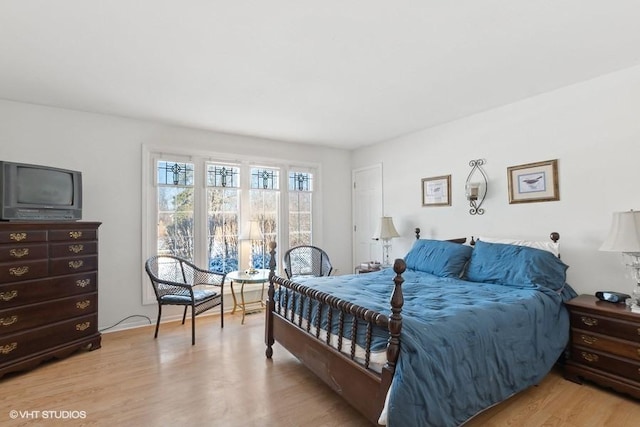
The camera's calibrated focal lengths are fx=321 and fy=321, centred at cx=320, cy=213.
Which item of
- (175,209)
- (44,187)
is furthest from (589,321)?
(44,187)

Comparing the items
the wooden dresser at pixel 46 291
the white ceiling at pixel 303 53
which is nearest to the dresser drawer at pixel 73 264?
the wooden dresser at pixel 46 291

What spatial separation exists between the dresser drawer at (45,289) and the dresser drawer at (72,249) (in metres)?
0.20

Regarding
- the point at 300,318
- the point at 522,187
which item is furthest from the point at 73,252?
the point at 522,187

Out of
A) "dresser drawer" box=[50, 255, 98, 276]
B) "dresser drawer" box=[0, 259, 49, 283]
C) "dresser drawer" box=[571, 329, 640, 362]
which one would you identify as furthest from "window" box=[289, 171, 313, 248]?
"dresser drawer" box=[571, 329, 640, 362]

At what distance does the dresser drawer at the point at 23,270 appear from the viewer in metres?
2.58

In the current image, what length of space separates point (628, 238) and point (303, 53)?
2.66m

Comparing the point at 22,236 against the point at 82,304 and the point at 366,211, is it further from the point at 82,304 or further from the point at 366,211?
the point at 366,211

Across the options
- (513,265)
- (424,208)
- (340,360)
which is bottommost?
(340,360)

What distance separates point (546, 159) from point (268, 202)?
337cm

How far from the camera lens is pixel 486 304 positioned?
2180mm

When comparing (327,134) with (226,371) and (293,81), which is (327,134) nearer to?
(293,81)

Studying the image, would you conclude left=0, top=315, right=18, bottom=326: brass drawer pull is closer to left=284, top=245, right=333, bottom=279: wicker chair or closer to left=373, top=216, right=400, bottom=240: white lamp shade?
left=284, top=245, right=333, bottom=279: wicker chair

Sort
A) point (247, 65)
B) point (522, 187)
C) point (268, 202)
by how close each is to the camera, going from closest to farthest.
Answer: point (247, 65)
point (522, 187)
point (268, 202)

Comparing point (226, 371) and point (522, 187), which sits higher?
point (522, 187)
